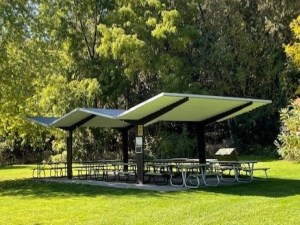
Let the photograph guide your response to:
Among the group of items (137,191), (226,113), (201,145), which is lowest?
(137,191)

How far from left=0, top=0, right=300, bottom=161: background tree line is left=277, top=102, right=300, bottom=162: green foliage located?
6.96 meters

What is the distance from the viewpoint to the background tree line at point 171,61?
2675 cm

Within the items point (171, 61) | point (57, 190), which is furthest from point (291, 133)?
point (171, 61)

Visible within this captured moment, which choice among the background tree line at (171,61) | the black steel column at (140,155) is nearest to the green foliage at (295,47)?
the background tree line at (171,61)

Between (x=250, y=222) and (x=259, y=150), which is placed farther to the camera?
(x=259, y=150)

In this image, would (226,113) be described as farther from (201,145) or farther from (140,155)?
(140,155)

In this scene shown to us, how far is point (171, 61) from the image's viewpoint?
2642cm

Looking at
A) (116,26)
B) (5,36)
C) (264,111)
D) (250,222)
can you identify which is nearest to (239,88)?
(264,111)

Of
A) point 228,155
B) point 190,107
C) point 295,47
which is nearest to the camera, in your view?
point 190,107

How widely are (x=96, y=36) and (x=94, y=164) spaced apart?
1225 cm

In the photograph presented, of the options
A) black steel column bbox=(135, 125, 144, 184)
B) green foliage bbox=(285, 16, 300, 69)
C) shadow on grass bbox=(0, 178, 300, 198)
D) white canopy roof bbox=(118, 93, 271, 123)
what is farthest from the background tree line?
black steel column bbox=(135, 125, 144, 184)

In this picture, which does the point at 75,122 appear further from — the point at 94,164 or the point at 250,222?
the point at 250,222

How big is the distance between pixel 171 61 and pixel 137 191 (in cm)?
1438

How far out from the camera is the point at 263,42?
91.7 ft
